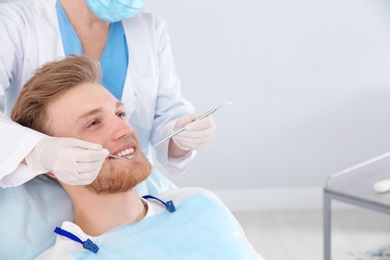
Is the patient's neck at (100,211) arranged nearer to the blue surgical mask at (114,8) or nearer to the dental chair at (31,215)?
the dental chair at (31,215)

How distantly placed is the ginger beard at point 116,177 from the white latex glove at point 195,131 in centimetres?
18

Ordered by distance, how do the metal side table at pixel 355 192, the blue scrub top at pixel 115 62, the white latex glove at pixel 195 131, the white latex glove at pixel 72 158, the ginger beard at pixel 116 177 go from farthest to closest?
A: the metal side table at pixel 355 192, the blue scrub top at pixel 115 62, the white latex glove at pixel 195 131, the ginger beard at pixel 116 177, the white latex glove at pixel 72 158

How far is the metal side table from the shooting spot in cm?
220

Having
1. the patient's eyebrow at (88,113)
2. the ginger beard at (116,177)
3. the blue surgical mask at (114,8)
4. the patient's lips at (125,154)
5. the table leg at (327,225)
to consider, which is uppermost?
the blue surgical mask at (114,8)

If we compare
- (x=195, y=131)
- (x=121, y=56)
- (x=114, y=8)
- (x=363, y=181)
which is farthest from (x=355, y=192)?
(x=114, y=8)

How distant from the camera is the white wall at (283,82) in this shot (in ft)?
11.4

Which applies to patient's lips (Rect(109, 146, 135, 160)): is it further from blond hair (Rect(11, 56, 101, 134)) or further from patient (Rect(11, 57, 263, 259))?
blond hair (Rect(11, 56, 101, 134))

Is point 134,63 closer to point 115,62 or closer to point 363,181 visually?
point 115,62

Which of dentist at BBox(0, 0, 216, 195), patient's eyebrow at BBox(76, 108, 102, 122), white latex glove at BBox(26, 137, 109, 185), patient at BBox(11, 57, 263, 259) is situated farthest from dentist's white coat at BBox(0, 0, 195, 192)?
white latex glove at BBox(26, 137, 109, 185)

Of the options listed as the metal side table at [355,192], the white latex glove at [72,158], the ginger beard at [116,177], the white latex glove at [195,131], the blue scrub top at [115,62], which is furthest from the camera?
the metal side table at [355,192]

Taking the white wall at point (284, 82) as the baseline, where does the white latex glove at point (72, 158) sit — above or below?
above

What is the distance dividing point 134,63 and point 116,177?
1.44 feet

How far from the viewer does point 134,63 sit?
182 cm

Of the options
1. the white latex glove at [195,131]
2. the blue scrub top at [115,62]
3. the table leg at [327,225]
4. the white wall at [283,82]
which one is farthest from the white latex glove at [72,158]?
the white wall at [283,82]
